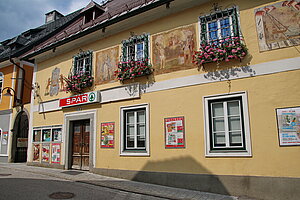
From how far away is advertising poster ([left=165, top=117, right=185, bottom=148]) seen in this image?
26.3ft

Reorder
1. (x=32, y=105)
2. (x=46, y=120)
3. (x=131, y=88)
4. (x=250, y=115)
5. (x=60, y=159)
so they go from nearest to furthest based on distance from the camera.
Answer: (x=250, y=115) < (x=131, y=88) < (x=60, y=159) < (x=46, y=120) < (x=32, y=105)

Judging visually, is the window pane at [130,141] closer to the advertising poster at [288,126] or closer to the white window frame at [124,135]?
the white window frame at [124,135]

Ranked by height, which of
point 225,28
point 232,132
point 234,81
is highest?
point 225,28

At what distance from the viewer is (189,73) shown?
27.0 ft

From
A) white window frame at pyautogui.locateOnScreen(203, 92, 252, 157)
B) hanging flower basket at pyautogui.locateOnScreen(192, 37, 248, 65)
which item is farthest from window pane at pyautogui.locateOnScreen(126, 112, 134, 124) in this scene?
hanging flower basket at pyautogui.locateOnScreen(192, 37, 248, 65)

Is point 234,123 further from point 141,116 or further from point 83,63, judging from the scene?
point 83,63

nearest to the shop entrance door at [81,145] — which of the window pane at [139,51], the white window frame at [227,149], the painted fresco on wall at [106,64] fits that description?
the painted fresco on wall at [106,64]

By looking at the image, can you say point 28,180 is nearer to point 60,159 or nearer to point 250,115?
point 60,159

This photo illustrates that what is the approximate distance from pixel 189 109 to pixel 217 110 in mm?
→ 875

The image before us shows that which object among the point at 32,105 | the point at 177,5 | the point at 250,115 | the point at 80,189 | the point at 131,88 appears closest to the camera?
the point at 250,115

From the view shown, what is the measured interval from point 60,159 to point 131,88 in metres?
5.05

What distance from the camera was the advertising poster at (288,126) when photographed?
20.7 ft

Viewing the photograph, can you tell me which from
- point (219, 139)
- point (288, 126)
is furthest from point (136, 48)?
point (288, 126)

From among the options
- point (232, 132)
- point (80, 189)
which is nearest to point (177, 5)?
point (232, 132)
